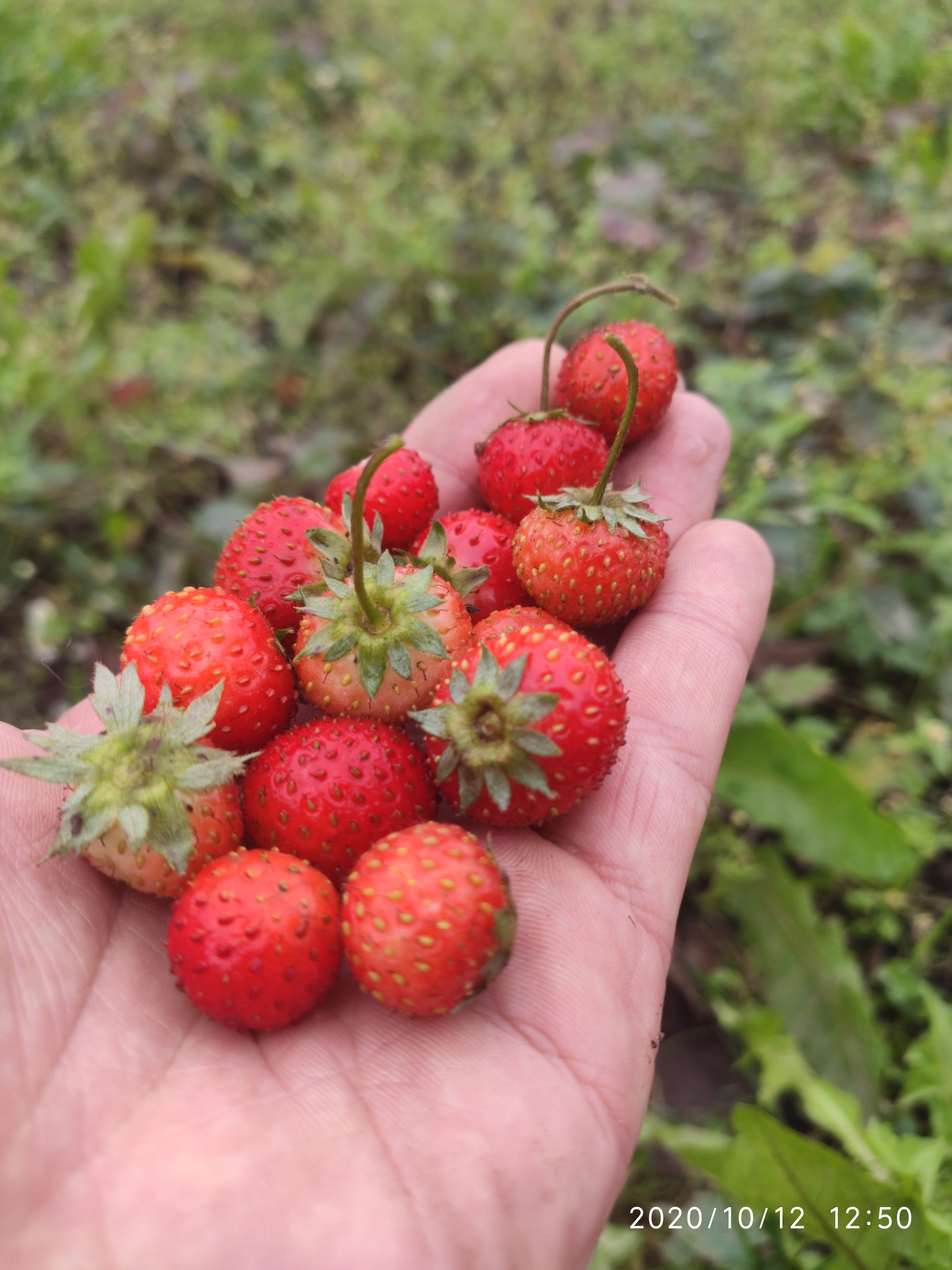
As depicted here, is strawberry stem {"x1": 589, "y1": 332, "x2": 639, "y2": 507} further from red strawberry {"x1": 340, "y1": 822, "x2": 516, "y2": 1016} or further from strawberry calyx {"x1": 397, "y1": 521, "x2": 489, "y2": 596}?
red strawberry {"x1": 340, "y1": 822, "x2": 516, "y2": 1016}

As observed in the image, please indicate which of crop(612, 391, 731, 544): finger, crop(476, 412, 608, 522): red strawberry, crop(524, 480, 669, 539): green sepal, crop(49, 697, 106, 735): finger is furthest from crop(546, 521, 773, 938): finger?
crop(49, 697, 106, 735): finger

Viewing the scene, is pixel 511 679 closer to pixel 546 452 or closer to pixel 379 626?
pixel 379 626

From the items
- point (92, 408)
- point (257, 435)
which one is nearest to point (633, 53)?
point (257, 435)

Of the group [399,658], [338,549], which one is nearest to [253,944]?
[399,658]

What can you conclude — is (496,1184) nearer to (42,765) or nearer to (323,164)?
(42,765)

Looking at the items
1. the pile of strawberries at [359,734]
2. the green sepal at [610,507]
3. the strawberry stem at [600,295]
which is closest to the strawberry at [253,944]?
the pile of strawberries at [359,734]

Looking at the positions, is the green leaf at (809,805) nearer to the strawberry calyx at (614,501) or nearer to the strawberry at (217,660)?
the strawberry calyx at (614,501)
